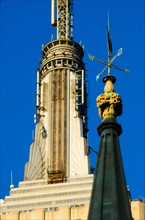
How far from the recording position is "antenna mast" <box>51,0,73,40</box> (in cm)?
11931

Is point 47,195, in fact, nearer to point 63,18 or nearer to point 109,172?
point 63,18

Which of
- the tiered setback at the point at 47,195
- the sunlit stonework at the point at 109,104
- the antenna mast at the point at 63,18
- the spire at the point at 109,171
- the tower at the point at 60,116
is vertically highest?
the antenna mast at the point at 63,18

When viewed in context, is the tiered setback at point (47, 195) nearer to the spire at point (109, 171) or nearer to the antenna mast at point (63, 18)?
the antenna mast at point (63, 18)

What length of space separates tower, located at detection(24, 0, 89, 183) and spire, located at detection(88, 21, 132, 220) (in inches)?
3247

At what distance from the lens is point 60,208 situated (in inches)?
3698

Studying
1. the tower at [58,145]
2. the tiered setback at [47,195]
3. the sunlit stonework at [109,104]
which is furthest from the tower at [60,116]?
the sunlit stonework at [109,104]

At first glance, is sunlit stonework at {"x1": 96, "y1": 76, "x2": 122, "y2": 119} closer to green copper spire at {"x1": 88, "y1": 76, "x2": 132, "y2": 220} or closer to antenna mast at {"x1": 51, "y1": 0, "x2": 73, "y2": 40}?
green copper spire at {"x1": 88, "y1": 76, "x2": 132, "y2": 220}

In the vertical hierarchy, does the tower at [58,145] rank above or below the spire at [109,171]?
above

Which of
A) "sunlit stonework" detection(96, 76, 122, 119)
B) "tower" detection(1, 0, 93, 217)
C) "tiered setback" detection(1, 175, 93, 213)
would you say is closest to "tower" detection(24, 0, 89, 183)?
"tower" detection(1, 0, 93, 217)

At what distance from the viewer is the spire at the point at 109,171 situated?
18359 mm

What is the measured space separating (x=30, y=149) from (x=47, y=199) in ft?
30.3

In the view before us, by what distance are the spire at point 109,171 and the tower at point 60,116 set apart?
271ft

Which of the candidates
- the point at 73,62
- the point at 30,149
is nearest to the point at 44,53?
the point at 73,62

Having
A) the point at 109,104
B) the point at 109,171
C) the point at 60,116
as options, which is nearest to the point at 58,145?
the point at 60,116
